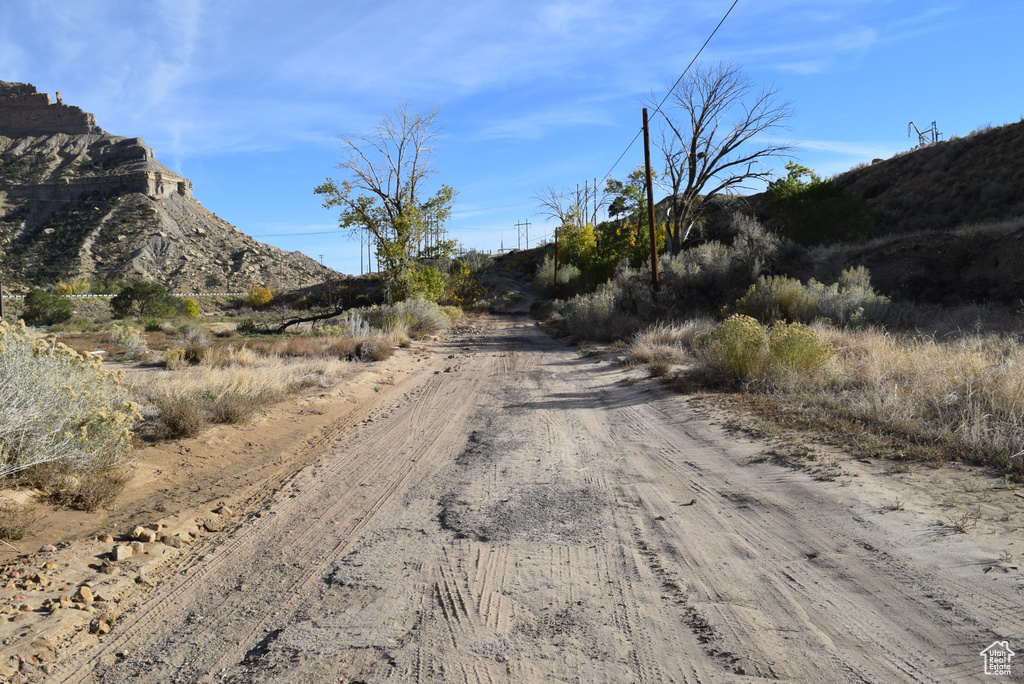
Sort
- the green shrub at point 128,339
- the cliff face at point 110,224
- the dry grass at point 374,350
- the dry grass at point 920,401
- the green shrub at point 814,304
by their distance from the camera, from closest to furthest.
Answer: the dry grass at point 920,401, the green shrub at point 814,304, the dry grass at point 374,350, the green shrub at point 128,339, the cliff face at point 110,224

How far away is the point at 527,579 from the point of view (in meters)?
3.98

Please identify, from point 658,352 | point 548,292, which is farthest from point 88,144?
point 658,352

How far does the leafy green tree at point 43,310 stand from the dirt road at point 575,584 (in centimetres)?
3488

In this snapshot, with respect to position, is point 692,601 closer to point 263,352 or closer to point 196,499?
point 196,499

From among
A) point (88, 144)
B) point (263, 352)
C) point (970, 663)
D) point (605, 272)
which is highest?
point (88, 144)

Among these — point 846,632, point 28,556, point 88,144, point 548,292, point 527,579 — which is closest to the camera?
point 846,632

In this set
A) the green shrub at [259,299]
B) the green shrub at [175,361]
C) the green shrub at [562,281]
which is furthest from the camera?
the green shrub at [259,299]

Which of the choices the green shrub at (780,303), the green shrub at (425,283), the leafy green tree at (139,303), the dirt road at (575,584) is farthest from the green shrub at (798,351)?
the leafy green tree at (139,303)

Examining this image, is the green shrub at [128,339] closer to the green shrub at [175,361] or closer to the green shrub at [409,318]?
the green shrub at [175,361]

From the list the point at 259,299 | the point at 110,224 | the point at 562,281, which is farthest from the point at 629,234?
the point at 110,224

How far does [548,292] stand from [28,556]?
50.6 meters

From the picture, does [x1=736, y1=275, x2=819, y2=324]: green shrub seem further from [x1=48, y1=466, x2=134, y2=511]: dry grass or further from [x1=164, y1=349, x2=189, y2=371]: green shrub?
[x1=48, y1=466, x2=134, y2=511]: dry grass

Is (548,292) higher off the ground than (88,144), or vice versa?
(88,144)

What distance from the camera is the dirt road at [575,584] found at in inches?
119
